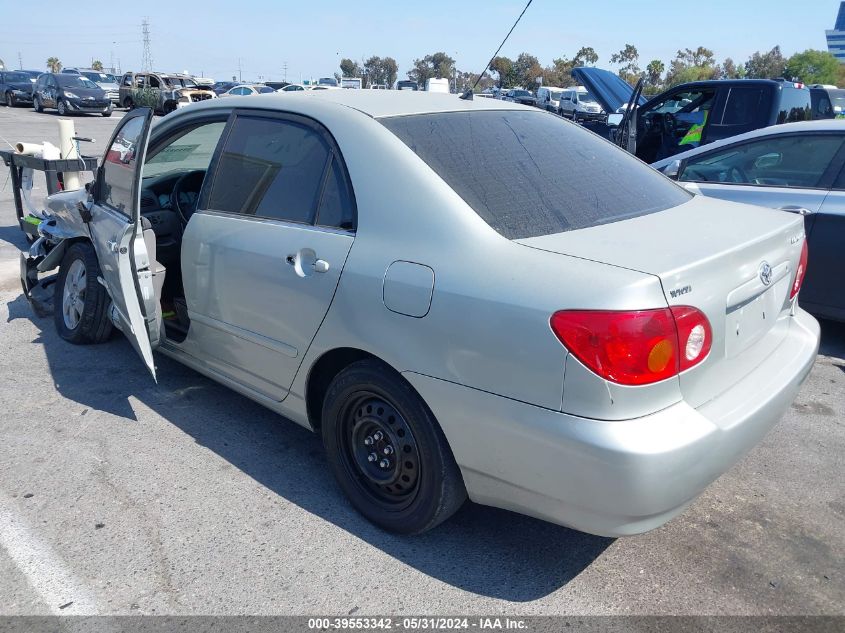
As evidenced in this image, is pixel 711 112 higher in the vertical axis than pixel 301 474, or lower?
higher

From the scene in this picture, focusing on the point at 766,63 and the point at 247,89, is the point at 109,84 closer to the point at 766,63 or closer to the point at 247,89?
the point at 247,89

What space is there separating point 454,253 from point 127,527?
70.0 inches

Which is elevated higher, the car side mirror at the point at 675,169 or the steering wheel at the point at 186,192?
the car side mirror at the point at 675,169

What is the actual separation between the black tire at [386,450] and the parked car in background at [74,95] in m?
28.4

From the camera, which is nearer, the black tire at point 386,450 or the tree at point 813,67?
the black tire at point 386,450

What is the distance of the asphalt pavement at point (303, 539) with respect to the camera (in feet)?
8.51

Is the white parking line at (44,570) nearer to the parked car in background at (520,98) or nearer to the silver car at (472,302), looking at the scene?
the silver car at (472,302)

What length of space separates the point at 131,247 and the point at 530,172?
6.32ft

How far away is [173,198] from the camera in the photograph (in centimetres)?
466

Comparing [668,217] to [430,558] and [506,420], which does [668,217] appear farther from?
[430,558]

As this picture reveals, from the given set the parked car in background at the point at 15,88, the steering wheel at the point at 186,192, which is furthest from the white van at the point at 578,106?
the steering wheel at the point at 186,192

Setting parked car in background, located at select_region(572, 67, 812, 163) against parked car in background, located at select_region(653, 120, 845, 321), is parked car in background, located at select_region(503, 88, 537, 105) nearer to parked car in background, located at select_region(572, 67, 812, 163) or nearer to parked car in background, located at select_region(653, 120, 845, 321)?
parked car in background, located at select_region(572, 67, 812, 163)

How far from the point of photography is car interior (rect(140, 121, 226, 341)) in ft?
13.2

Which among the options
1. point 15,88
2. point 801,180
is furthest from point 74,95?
point 801,180
